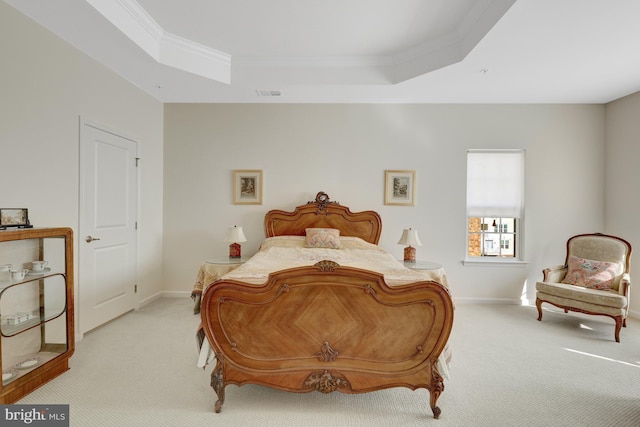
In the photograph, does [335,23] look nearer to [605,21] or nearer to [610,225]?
[605,21]

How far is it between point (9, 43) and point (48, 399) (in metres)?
2.66

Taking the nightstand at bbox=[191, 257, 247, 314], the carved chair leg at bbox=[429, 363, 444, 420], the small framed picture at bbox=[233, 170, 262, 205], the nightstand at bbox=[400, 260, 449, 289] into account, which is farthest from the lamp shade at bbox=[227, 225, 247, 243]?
the carved chair leg at bbox=[429, 363, 444, 420]

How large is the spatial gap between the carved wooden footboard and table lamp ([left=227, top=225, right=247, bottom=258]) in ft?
6.69

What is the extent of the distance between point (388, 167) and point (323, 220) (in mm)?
1227

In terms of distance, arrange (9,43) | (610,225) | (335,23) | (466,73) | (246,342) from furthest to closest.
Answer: (610,225) → (466,73) → (335,23) → (9,43) → (246,342)

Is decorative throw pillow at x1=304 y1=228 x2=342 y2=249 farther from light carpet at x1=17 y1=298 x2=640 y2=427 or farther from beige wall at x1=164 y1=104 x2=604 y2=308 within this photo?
light carpet at x1=17 y1=298 x2=640 y2=427

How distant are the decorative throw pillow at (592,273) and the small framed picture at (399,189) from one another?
2088 mm

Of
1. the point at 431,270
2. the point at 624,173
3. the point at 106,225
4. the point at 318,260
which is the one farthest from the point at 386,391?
the point at 624,173

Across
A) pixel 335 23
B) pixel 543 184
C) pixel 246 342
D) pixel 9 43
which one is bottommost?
pixel 246 342

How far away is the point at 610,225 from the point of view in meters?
4.06

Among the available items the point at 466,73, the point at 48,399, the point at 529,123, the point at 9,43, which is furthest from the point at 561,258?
the point at 9,43

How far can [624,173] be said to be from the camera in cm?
386

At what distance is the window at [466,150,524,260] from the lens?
14.1 feet

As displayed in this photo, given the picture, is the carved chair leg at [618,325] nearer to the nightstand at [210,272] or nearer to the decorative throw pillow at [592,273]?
the decorative throw pillow at [592,273]
